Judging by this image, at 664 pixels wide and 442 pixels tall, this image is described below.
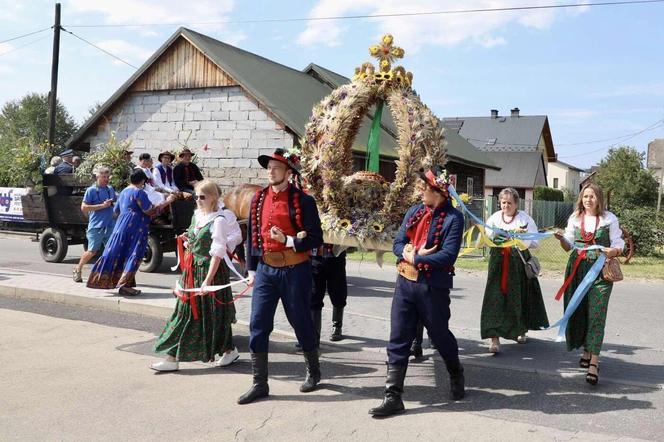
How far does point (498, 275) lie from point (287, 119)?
37.6ft

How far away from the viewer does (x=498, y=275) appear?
6652 millimetres

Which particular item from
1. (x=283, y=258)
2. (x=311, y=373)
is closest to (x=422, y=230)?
(x=283, y=258)

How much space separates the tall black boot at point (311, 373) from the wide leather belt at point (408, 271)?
3.29 feet

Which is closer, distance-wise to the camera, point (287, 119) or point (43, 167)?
point (43, 167)

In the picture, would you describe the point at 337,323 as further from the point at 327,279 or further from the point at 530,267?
the point at 530,267

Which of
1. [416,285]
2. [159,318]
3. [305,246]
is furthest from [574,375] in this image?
[159,318]

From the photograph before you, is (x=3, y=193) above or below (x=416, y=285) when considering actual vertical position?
above

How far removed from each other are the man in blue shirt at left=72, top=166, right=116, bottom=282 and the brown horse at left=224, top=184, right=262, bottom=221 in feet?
7.02

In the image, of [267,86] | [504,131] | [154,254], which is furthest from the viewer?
[504,131]

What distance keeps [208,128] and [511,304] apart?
1416 centimetres

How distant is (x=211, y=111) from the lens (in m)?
19.2

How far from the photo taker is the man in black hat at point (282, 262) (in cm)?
517

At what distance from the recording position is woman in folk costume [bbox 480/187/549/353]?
657 cm

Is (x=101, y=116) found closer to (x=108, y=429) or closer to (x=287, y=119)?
(x=287, y=119)
